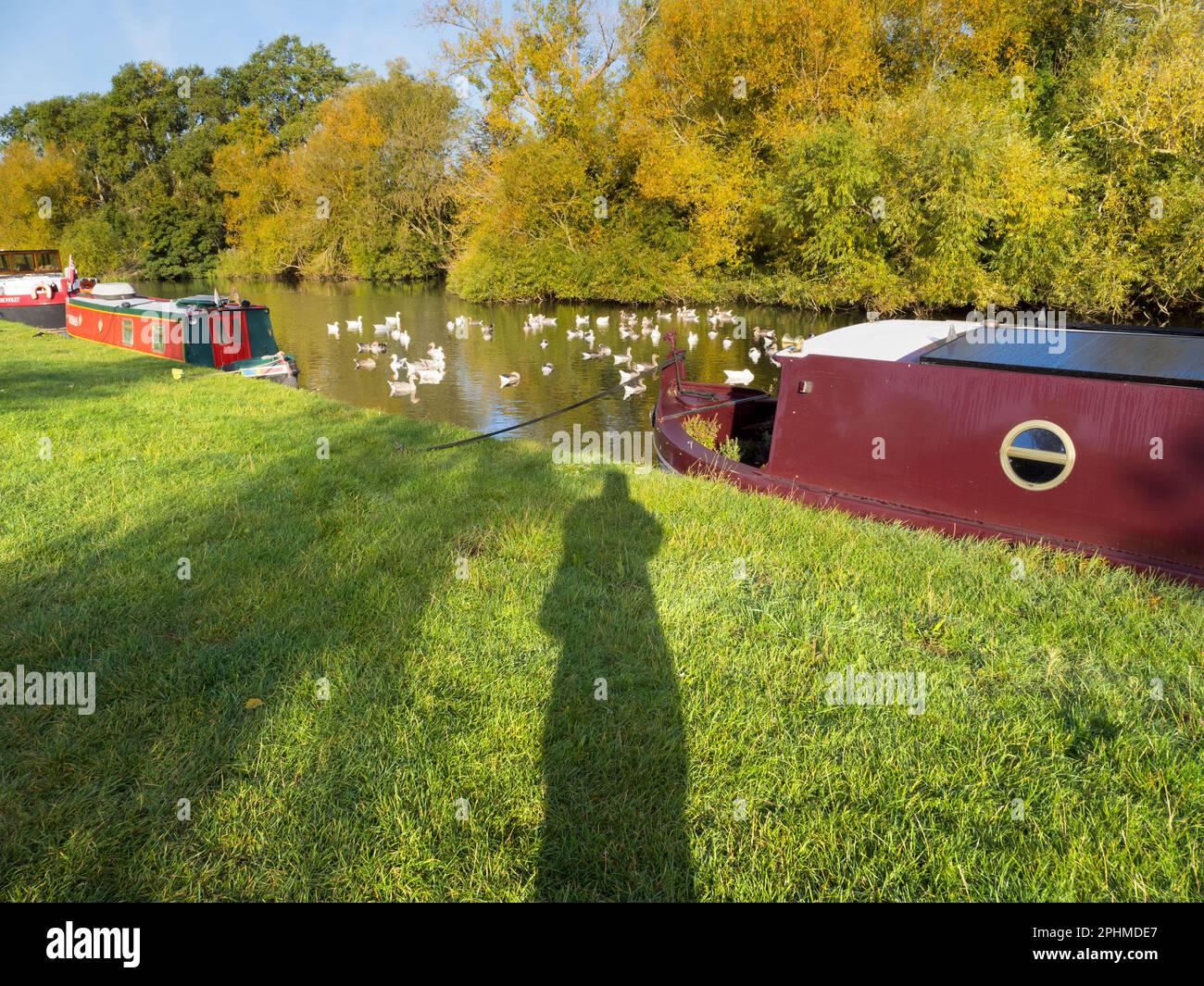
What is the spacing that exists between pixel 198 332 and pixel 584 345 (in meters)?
11.9

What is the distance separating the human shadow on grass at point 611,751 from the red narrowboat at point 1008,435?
307 centimetres

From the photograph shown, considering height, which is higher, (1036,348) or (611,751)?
(1036,348)

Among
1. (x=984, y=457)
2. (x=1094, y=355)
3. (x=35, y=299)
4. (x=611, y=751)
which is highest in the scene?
(x=35, y=299)

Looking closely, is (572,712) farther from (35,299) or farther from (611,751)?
(35,299)

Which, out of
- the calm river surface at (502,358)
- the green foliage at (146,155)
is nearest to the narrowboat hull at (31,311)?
the calm river surface at (502,358)

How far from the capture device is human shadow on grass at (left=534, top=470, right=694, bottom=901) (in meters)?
2.52

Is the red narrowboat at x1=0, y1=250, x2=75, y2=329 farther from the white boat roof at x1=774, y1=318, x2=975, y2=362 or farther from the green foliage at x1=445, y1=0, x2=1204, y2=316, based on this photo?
the white boat roof at x1=774, y1=318, x2=975, y2=362

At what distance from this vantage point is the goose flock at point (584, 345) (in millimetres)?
17500

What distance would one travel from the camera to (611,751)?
3.07 meters

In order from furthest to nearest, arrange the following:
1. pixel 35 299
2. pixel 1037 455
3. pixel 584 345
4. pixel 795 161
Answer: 1. pixel 795 161
2. pixel 584 345
3. pixel 35 299
4. pixel 1037 455

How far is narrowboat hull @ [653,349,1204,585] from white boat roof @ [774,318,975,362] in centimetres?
14

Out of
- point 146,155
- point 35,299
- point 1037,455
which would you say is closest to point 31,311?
point 35,299

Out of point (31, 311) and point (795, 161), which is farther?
point (795, 161)
